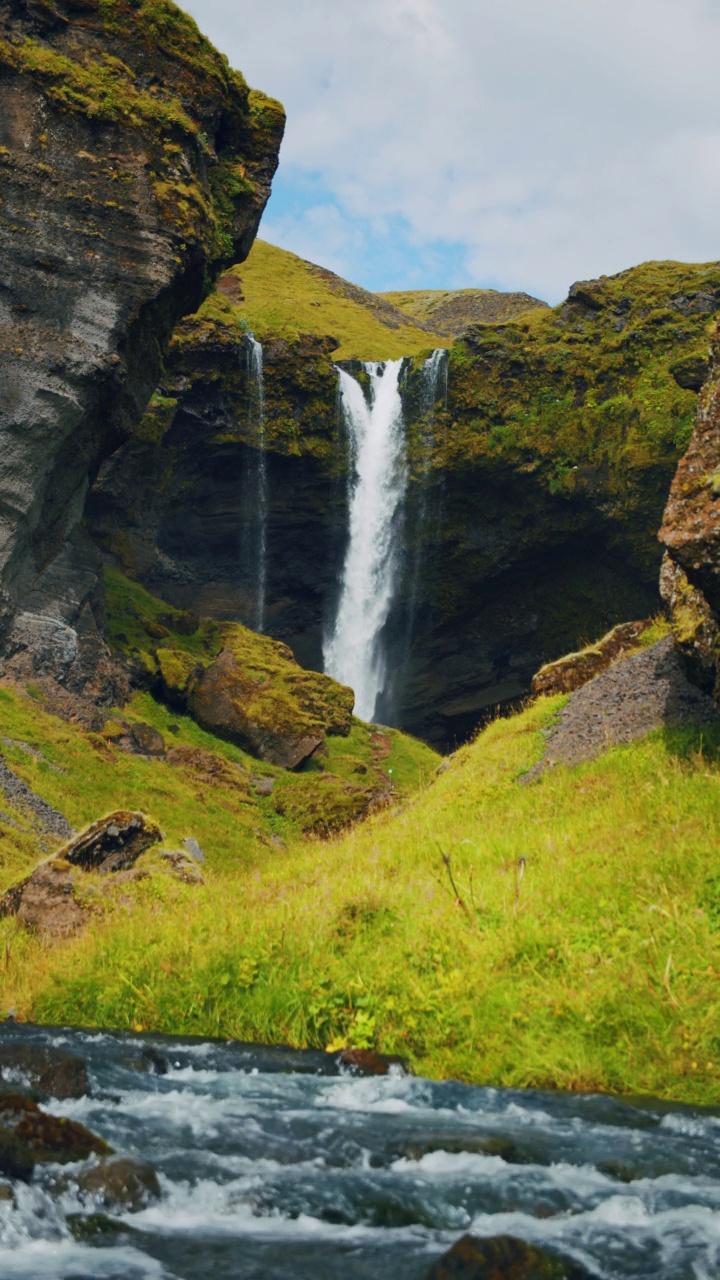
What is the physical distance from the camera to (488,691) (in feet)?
227

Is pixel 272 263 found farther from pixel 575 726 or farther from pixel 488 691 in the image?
pixel 575 726

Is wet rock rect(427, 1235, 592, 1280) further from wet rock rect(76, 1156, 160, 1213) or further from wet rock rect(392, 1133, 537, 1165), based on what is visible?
wet rock rect(76, 1156, 160, 1213)

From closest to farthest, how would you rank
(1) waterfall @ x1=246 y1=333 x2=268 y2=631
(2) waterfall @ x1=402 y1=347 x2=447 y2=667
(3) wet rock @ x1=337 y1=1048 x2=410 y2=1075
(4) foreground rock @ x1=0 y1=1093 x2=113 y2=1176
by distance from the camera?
(4) foreground rock @ x1=0 y1=1093 x2=113 y2=1176
(3) wet rock @ x1=337 y1=1048 x2=410 y2=1075
(1) waterfall @ x1=246 y1=333 x2=268 y2=631
(2) waterfall @ x1=402 y1=347 x2=447 y2=667

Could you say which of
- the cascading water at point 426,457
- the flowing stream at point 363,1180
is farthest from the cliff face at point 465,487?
the flowing stream at point 363,1180

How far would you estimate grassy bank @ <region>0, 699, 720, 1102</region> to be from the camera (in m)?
8.38

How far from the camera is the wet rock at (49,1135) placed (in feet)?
20.1

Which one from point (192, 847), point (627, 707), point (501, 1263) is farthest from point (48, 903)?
point (192, 847)

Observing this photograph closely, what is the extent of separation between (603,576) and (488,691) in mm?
11136

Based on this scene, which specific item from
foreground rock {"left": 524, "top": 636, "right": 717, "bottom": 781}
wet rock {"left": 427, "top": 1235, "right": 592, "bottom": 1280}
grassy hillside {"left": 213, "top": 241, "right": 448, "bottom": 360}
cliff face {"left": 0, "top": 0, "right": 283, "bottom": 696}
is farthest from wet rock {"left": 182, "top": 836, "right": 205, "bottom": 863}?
grassy hillside {"left": 213, "top": 241, "right": 448, "bottom": 360}

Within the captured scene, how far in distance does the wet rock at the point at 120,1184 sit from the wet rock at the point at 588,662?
20232 mm

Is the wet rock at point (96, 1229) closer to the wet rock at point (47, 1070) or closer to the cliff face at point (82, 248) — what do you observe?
the wet rock at point (47, 1070)

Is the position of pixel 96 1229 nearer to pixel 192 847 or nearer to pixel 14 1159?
pixel 14 1159

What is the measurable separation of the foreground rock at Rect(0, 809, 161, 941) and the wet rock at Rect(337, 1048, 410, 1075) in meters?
5.34

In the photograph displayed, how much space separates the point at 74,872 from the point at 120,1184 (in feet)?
28.4
